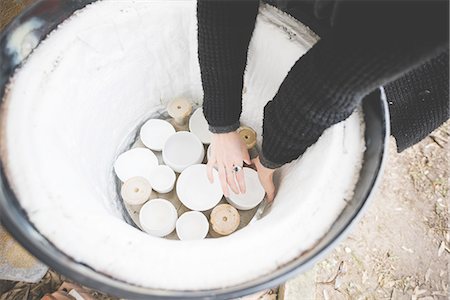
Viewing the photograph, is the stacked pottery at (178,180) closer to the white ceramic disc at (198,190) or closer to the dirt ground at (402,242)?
the white ceramic disc at (198,190)

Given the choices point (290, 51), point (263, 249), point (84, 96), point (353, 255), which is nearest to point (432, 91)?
point (290, 51)

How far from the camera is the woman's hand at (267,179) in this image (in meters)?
0.88

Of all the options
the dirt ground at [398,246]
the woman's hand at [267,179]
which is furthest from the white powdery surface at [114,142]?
the dirt ground at [398,246]

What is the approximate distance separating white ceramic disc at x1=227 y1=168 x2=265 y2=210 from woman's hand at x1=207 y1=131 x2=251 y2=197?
28 millimetres

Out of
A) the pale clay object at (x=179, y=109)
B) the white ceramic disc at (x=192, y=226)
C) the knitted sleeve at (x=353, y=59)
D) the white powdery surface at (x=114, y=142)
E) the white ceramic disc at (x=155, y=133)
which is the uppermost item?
the knitted sleeve at (x=353, y=59)

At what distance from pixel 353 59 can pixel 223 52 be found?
29 cm

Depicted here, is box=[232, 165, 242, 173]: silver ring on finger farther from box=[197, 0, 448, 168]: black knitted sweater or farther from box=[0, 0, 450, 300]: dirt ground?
box=[0, 0, 450, 300]: dirt ground

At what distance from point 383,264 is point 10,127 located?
1.00m

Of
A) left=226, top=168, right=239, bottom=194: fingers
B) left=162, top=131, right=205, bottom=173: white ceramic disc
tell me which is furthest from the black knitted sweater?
left=162, top=131, right=205, bottom=173: white ceramic disc

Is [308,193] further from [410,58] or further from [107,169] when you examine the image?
[107,169]

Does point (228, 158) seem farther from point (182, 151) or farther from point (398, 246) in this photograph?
point (398, 246)

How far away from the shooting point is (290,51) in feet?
2.63

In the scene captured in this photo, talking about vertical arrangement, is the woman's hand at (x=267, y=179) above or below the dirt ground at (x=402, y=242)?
above

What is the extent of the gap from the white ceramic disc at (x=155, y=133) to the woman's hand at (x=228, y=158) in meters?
0.19
